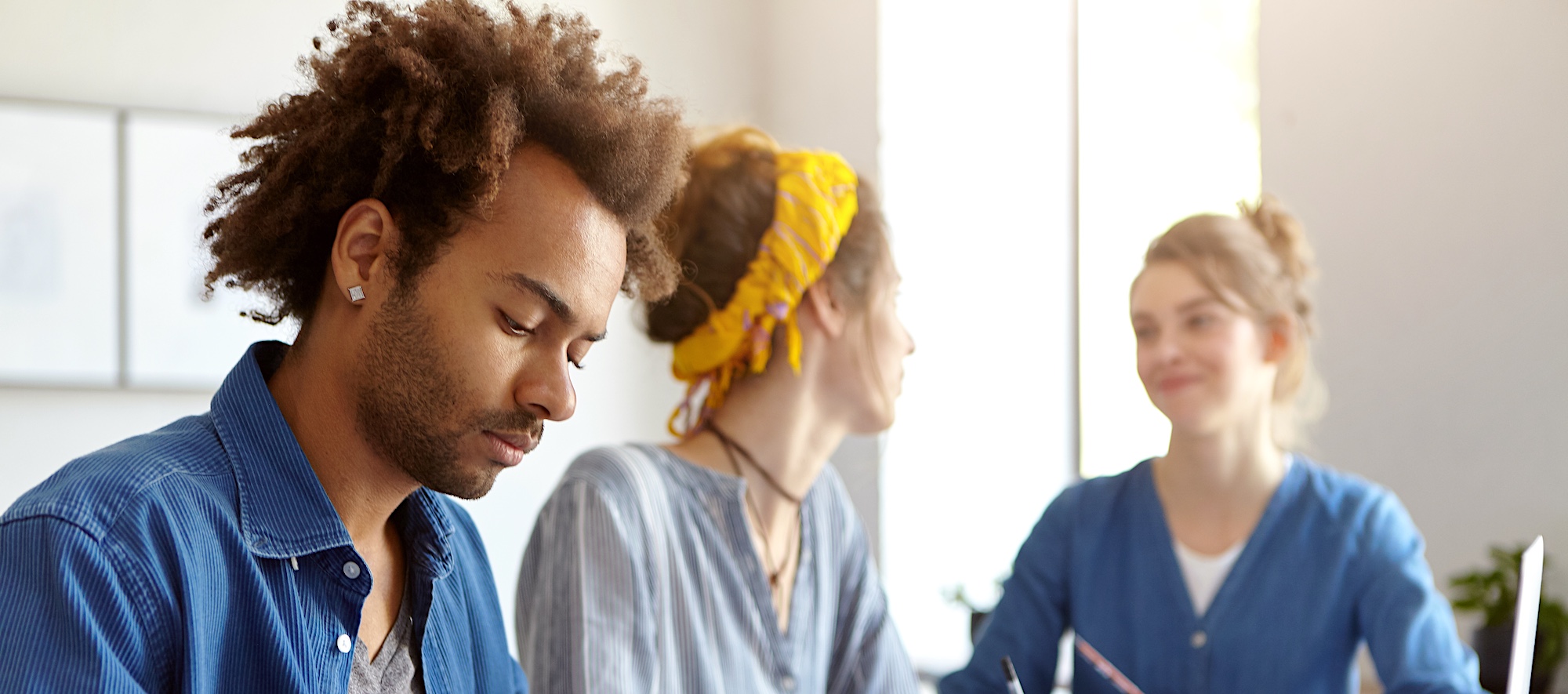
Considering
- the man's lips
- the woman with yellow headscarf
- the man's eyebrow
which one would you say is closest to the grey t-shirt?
the man's lips

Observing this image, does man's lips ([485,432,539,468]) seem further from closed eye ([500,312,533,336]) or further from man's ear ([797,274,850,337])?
man's ear ([797,274,850,337])

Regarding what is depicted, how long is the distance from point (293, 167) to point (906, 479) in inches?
101

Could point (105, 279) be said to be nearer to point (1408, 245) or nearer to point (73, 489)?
point (73, 489)

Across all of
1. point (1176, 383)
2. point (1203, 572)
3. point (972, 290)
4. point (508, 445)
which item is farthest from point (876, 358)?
point (972, 290)

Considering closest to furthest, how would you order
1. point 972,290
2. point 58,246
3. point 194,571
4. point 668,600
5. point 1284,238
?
point 194,571 → point 668,600 → point 1284,238 → point 58,246 → point 972,290

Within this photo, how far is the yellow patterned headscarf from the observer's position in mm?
1648

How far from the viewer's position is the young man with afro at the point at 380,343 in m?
0.85

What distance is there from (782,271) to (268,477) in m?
0.85

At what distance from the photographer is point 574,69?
1.06 m

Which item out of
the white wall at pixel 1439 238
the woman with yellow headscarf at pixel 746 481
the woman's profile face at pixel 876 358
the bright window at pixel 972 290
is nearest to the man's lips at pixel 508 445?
the woman with yellow headscarf at pixel 746 481

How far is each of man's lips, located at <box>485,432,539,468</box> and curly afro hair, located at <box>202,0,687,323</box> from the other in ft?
0.46

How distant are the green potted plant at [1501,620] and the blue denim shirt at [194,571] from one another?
5.14ft

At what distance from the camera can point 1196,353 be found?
1.54 meters

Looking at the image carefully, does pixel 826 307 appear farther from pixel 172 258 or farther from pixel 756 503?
pixel 172 258
